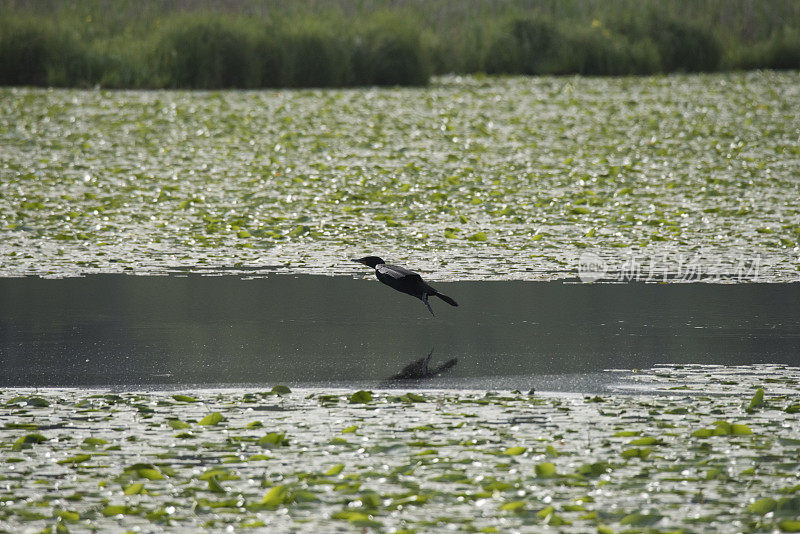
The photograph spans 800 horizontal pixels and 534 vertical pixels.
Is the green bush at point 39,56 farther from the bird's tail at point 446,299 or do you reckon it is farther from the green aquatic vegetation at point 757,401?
the green aquatic vegetation at point 757,401

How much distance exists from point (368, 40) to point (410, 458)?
20.0m

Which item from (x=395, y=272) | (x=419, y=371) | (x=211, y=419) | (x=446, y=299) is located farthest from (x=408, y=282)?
(x=211, y=419)

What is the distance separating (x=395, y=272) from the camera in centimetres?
655

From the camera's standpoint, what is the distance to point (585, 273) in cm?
795

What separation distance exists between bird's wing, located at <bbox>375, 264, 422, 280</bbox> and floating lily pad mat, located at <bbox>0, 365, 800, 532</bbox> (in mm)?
1290

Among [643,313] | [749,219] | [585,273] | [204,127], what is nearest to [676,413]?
[643,313]

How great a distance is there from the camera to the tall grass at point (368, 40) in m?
22.5

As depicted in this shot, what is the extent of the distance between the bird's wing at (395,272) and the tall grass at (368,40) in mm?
16346

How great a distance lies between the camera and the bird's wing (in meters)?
6.48

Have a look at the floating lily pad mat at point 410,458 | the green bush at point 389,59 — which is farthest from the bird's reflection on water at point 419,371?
the green bush at point 389,59

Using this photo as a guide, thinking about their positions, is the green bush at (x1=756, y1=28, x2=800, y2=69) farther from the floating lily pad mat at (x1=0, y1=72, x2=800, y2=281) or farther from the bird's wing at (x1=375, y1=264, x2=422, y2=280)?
the bird's wing at (x1=375, y1=264, x2=422, y2=280)

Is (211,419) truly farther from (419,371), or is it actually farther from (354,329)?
(354,329)

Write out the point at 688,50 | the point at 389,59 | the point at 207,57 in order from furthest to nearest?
the point at 688,50, the point at 389,59, the point at 207,57

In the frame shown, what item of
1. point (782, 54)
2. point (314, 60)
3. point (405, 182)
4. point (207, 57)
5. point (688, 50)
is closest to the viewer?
point (405, 182)
